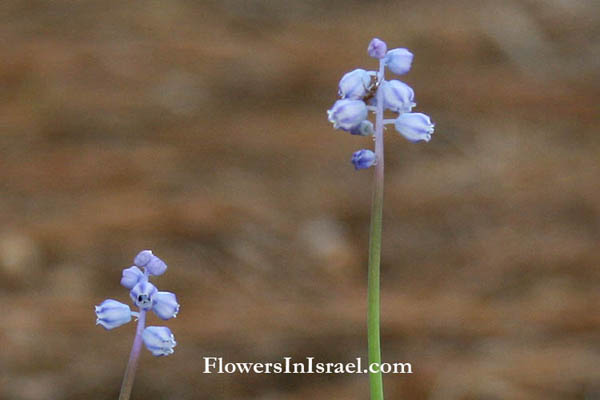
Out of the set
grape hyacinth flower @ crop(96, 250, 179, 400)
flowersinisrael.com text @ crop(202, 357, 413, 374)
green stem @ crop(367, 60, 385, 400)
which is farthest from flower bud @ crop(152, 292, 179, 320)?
flowersinisrael.com text @ crop(202, 357, 413, 374)

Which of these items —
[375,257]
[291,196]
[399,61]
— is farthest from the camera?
[291,196]

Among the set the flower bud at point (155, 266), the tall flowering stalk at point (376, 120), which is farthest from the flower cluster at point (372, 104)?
the flower bud at point (155, 266)

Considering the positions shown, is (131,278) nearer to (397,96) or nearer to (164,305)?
(164,305)

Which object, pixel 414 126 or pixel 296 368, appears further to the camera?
pixel 296 368

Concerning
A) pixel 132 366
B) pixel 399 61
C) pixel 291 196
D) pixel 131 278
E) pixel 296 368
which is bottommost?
pixel 132 366

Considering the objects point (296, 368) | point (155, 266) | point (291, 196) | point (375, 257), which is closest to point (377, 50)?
point (375, 257)

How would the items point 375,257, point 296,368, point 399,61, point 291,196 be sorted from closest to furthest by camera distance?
point 375,257 → point 399,61 → point 296,368 → point 291,196

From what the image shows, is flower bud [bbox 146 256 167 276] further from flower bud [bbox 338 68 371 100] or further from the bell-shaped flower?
flower bud [bbox 338 68 371 100]

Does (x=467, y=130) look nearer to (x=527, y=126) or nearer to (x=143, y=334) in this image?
(x=527, y=126)
